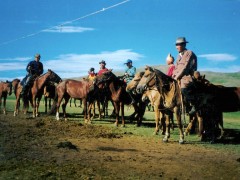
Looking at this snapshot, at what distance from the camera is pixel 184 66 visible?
405 inches

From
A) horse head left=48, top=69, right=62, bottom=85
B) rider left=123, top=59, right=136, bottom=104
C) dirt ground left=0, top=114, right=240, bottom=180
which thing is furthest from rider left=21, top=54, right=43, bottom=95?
dirt ground left=0, top=114, right=240, bottom=180

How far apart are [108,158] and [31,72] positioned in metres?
13.1

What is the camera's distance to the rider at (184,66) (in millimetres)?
10328

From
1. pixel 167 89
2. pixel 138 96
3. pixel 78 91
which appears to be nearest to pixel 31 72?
pixel 78 91

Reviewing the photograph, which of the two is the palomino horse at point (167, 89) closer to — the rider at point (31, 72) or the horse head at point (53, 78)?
the horse head at point (53, 78)

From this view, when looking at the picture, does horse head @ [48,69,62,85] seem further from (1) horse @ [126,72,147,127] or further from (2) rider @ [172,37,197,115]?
(2) rider @ [172,37,197,115]

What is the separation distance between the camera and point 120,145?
9.91 m

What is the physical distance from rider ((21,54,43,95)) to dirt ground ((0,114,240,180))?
8.05 metres

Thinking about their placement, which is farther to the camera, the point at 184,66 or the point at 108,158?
the point at 184,66

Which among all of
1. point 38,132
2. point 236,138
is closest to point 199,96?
point 236,138

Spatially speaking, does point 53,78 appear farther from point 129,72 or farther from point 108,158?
point 108,158

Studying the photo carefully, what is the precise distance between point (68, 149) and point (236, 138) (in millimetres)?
7317

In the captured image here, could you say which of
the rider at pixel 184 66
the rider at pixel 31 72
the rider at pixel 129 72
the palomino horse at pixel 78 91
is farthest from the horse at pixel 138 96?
the rider at pixel 31 72

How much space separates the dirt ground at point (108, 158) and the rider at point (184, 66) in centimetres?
202
